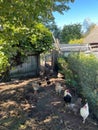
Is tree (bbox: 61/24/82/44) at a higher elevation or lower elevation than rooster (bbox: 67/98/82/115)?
higher

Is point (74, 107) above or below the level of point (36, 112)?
above

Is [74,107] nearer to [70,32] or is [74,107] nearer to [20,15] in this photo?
[20,15]

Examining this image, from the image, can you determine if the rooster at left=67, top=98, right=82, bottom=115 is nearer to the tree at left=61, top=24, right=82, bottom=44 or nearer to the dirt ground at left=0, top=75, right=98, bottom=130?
the dirt ground at left=0, top=75, right=98, bottom=130

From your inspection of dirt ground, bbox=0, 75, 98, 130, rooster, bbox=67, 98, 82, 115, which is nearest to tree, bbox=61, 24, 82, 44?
dirt ground, bbox=0, 75, 98, 130

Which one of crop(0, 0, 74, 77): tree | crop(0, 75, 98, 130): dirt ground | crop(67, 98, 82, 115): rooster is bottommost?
crop(0, 75, 98, 130): dirt ground

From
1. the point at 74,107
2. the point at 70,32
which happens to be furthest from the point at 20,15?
the point at 70,32

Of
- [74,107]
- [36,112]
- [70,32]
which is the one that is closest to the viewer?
[74,107]

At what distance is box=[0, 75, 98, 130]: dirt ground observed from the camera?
25.7 ft

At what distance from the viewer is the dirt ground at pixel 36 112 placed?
784 cm

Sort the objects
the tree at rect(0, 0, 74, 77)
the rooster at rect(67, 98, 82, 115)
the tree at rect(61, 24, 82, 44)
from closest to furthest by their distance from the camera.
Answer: the tree at rect(0, 0, 74, 77)
the rooster at rect(67, 98, 82, 115)
the tree at rect(61, 24, 82, 44)

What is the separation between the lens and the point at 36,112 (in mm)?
9070

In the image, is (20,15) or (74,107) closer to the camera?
(20,15)

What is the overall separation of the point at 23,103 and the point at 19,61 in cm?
591

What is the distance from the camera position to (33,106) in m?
9.74
